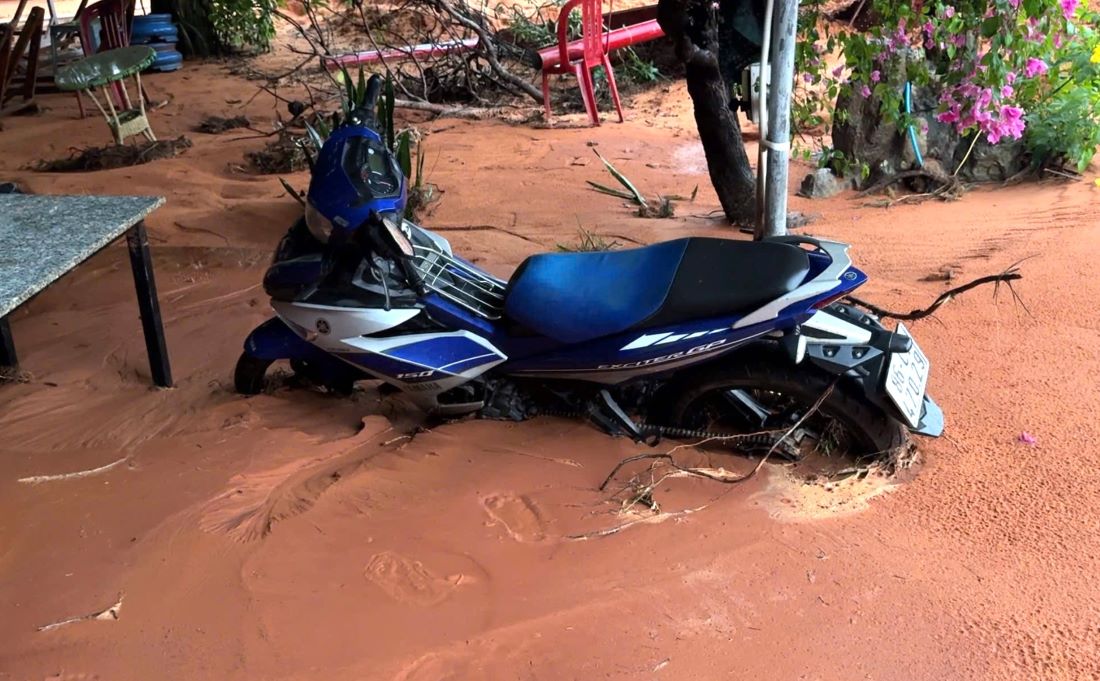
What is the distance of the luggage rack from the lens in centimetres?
287

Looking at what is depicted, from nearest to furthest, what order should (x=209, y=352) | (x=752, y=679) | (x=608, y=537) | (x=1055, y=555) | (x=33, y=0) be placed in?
(x=752, y=679) → (x=1055, y=555) → (x=608, y=537) → (x=209, y=352) → (x=33, y=0)

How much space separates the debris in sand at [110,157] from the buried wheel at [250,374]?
155 inches

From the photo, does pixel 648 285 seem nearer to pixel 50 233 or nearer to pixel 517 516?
pixel 517 516

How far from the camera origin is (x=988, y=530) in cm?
233

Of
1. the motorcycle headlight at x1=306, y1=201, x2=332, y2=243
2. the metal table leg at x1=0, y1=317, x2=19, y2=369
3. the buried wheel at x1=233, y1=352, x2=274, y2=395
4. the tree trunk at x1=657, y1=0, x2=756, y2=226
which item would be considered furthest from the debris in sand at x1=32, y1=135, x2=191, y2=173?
the motorcycle headlight at x1=306, y1=201, x2=332, y2=243

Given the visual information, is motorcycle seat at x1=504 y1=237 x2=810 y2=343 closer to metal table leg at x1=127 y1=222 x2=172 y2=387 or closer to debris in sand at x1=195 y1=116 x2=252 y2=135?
metal table leg at x1=127 y1=222 x2=172 y2=387

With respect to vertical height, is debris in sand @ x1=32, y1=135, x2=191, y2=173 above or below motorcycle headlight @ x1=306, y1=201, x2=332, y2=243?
below

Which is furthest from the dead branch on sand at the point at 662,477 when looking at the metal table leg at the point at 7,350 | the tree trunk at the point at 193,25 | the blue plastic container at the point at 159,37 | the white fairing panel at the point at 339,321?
the tree trunk at the point at 193,25

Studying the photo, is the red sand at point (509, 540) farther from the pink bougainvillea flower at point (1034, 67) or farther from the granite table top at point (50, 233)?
the pink bougainvillea flower at point (1034, 67)

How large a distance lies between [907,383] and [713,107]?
2.69 m

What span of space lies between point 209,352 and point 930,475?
2799 mm

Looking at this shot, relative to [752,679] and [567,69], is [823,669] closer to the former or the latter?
[752,679]

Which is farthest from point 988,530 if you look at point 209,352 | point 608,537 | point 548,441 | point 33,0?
point 33,0

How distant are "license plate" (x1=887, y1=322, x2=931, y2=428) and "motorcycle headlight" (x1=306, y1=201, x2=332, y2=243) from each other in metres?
1.63
